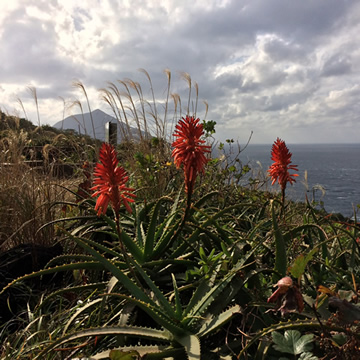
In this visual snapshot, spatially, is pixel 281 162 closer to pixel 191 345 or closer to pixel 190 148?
pixel 190 148

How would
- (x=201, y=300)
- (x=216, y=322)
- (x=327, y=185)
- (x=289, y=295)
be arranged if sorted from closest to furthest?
(x=289, y=295)
(x=216, y=322)
(x=201, y=300)
(x=327, y=185)

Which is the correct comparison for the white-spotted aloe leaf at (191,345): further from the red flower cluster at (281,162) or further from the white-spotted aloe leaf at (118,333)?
the red flower cluster at (281,162)

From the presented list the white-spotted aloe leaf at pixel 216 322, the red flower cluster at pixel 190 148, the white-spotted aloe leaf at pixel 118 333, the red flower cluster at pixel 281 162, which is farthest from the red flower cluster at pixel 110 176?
the red flower cluster at pixel 281 162

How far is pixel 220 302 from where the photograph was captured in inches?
57.3

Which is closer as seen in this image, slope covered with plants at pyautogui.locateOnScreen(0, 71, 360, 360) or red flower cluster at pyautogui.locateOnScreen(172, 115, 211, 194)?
slope covered with plants at pyautogui.locateOnScreen(0, 71, 360, 360)

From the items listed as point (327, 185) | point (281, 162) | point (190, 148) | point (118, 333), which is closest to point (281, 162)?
point (281, 162)

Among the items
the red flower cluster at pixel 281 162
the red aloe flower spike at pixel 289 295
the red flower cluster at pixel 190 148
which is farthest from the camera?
the red flower cluster at pixel 281 162

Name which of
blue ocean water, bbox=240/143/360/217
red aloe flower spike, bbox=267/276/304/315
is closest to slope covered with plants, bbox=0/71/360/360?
red aloe flower spike, bbox=267/276/304/315

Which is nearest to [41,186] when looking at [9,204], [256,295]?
[9,204]

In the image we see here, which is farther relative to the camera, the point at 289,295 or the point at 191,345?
the point at 191,345

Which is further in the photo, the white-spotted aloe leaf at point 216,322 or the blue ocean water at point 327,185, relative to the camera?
the blue ocean water at point 327,185

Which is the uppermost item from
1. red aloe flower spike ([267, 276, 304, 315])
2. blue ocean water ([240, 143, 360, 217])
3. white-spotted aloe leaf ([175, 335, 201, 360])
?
red aloe flower spike ([267, 276, 304, 315])

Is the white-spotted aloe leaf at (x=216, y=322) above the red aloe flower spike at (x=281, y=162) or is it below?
below

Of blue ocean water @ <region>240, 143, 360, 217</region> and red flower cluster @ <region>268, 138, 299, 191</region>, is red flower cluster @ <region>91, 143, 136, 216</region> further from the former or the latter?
blue ocean water @ <region>240, 143, 360, 217</region>
